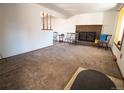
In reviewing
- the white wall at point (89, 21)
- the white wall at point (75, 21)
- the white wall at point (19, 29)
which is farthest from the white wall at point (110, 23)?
the white wall at point (19, 29)

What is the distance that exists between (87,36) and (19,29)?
439cm

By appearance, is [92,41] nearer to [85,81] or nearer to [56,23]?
[56,23]

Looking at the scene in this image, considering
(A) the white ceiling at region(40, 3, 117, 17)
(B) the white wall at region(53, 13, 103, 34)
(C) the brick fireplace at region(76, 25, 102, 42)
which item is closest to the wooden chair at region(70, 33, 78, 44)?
(C) the brick fireplace at region(76, 25, 102, 42)

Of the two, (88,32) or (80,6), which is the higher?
(80,6)

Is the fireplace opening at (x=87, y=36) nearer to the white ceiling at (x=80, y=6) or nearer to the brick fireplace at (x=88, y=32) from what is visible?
the brick fireplace at (x=88, y=32)

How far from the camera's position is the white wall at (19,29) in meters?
3.11

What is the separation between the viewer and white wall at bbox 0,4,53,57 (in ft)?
10.2

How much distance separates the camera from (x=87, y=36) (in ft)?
20.7

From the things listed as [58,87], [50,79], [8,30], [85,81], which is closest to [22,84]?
[50,79]

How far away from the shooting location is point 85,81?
4.91 ft

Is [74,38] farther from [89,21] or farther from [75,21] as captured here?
[89,21]

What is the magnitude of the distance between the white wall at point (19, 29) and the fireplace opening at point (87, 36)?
2.96m

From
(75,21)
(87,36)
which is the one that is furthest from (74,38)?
(75,21)

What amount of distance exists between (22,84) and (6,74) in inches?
25.3
